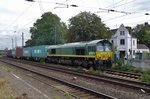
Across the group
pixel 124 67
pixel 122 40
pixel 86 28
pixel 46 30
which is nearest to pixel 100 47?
pixel 124 67

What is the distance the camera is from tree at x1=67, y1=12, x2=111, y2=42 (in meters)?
57.6

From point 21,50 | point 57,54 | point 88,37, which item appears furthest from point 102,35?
point 21,50

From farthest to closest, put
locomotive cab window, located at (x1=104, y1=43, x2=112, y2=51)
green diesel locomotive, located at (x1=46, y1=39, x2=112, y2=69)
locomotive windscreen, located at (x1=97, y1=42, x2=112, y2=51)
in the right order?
locomotive cab window, located at (x1=104, y1=43, x2=112, y2=51) → locomotive windscreen, located at (x1=97, y1=42, x2=112, y2=51) → green diesel locomotive, located at (x1=46, y1=39, x2=112, y2=69)

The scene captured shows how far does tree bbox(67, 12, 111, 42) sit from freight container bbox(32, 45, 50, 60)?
7.27 metres

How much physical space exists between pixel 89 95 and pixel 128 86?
313 centimetres

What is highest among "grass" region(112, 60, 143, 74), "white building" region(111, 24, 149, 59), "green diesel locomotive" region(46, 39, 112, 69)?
"white building" region(111, 24, 149, 59)

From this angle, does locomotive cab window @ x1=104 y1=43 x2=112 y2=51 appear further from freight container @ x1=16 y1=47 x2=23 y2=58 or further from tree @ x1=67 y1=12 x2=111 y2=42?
freight container @ x1=16 y1=47 x2=23 y2=58

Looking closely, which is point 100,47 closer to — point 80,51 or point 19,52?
point 80,51

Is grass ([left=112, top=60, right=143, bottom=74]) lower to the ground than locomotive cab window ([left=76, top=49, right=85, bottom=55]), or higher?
lower

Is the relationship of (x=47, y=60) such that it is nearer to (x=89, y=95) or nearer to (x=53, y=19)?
(x=89, y=95)

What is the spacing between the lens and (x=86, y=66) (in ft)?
109

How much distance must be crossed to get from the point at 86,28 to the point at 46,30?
3180cm

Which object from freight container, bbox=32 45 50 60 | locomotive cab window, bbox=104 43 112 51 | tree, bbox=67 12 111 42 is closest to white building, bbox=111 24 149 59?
tree, bbox=67 12 111 42

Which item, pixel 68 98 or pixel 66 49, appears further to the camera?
pixel 66 49
